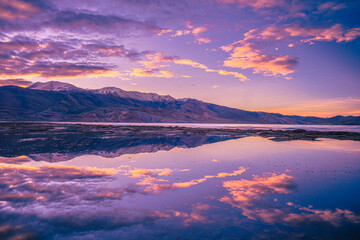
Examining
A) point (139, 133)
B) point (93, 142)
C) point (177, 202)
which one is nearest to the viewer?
point (177, 202)

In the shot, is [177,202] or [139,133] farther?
[139,133]

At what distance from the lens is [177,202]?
8758 mm

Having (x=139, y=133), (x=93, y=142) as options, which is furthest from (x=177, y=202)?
(x=139, y=133)

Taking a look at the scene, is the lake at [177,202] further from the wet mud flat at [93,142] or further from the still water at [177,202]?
the wet mud flat at [93,142]

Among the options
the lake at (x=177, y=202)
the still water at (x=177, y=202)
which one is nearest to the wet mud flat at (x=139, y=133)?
the still water at (x=177, y=202)

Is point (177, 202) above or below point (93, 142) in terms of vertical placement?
above

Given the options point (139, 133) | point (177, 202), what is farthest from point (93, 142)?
point (177, 202)

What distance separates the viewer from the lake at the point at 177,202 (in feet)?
21.4

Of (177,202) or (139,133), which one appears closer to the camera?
(177,202)

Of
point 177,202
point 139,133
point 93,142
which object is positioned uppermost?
point 177,202

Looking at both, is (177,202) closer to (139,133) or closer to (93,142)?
(93,142)

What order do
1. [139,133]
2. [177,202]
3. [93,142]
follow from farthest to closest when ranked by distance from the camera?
[139,133]
[93,142]
[177,202]

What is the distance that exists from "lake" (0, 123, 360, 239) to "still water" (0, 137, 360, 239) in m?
0.03

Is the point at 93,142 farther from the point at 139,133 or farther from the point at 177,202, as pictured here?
the point at 177,202
